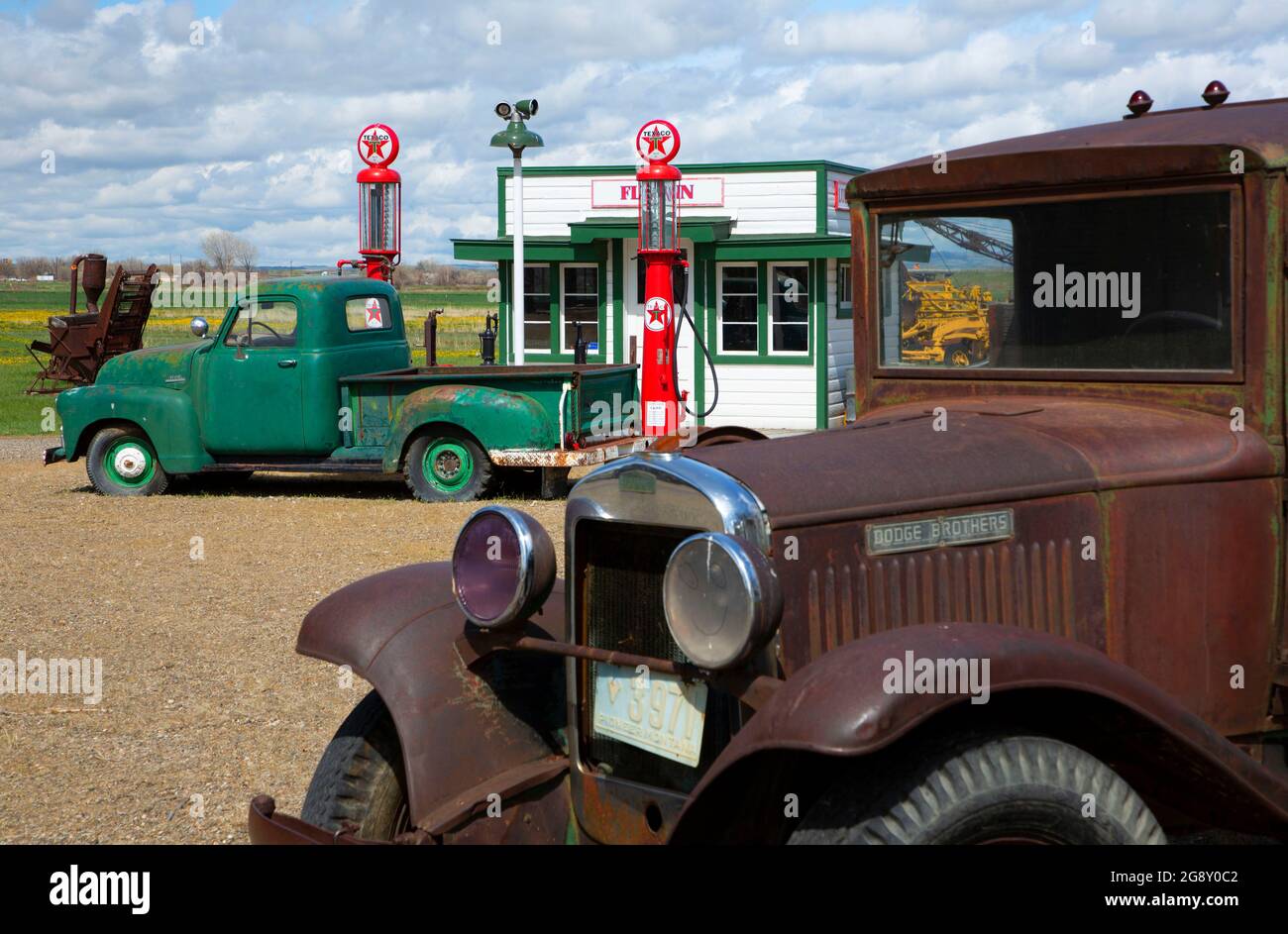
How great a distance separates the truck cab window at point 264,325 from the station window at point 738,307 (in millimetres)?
6497

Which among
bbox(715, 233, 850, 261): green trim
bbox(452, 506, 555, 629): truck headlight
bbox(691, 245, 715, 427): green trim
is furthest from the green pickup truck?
bbox(452, 506, 555, 629): truck headlight

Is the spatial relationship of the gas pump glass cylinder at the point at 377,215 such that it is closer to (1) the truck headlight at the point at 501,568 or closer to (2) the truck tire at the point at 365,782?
(2) the truck tire at the point at 365,782

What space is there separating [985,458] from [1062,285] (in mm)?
777

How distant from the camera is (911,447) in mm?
3236

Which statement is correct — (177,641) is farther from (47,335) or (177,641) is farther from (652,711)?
(47,335)

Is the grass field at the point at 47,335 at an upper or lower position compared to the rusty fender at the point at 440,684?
upper

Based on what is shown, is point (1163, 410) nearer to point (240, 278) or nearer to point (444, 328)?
point (240, 278)

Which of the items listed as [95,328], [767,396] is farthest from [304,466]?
[95,328]

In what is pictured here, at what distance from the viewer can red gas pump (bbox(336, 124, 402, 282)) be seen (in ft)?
49.3

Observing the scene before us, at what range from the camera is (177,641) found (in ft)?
23.2

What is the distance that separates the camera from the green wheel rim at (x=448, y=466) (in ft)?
38.9

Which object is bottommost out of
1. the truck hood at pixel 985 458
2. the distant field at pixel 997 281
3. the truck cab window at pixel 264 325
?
the truck hood at pixel 985 458

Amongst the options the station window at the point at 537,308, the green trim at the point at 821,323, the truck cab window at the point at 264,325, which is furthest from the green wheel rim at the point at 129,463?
the green trim at the point at 821,323
